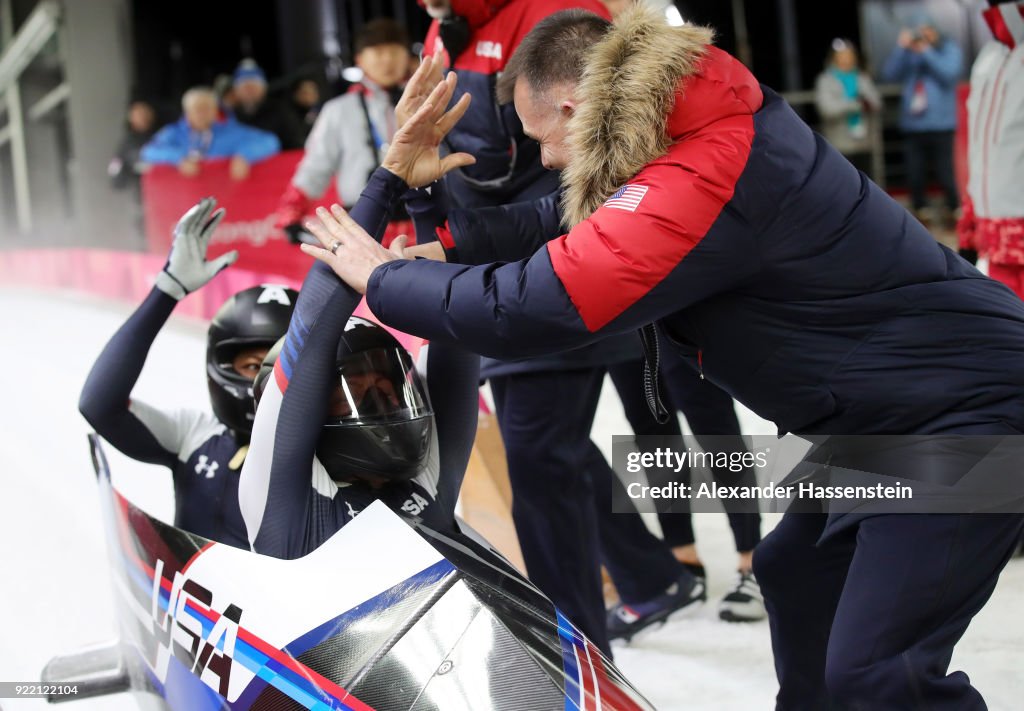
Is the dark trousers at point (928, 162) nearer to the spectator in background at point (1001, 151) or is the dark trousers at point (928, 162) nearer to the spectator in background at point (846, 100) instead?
the spectator in background at point (846, 100)

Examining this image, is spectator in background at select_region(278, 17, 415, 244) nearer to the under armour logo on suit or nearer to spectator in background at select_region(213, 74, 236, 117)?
the under armour logo on suit

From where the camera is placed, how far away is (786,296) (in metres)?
1.61

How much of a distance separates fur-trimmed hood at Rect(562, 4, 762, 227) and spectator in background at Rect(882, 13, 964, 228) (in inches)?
234

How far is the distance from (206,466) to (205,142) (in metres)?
5.81

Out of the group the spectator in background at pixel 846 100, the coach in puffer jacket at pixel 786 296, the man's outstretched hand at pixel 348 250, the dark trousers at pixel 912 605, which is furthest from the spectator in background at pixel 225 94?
the dark trousers at pixel 912 605

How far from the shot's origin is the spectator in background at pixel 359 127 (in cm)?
423

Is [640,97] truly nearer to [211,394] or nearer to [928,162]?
[211,394]

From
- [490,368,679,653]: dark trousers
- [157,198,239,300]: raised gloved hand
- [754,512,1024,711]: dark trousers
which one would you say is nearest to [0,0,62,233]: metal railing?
[157,198,239,300]: raised gloved hand

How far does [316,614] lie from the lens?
1639 mm

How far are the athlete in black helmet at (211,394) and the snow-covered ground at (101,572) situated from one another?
2.01ft

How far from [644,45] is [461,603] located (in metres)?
0.83

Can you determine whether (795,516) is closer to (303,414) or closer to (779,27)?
(303,414)

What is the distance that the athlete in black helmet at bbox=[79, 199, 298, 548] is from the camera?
7.52 ft

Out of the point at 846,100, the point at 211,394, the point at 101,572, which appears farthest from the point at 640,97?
the point at 846,100
